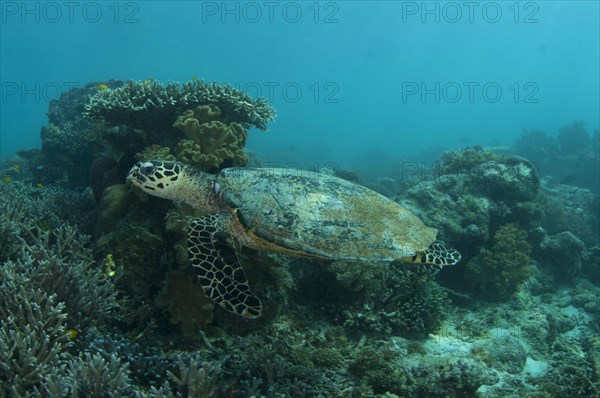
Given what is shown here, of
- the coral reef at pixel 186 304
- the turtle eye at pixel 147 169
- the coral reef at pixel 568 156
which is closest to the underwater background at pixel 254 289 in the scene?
the coral reef at pixel 186 304

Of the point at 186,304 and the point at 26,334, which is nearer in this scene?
the point at 26,334

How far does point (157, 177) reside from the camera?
15.3 feet

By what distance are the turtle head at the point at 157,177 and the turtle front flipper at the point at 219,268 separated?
0.79 metres

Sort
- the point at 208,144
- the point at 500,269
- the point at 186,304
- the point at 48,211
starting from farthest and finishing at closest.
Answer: the point at 500,269 → the point at 48,211 → the point at 208,144 → the point at 186,304

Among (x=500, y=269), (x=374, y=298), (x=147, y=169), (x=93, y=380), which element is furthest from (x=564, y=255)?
(x=93, y=380)

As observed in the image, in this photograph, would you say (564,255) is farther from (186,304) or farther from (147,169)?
(147,169)

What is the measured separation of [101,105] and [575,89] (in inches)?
8676

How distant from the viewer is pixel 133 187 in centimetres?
543

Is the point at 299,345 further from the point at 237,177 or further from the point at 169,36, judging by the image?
the point at 169,36

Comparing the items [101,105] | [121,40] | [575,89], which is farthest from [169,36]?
[575,89]

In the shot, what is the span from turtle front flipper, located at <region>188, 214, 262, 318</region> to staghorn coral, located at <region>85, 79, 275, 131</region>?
314 cm

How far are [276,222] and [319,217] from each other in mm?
527

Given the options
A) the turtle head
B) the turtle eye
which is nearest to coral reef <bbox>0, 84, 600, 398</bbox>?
the turtle head

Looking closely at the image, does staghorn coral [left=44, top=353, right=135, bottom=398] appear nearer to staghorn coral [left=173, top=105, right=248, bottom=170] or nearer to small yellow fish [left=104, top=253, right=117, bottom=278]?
small yellow fish [left=104, top=253, right=117, bottom=278]
